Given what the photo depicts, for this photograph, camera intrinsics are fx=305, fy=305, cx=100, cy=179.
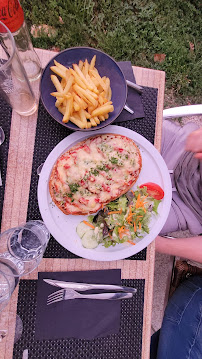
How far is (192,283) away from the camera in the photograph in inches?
A: 103

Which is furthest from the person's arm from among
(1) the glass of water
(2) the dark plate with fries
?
(2) the dark plate with fries

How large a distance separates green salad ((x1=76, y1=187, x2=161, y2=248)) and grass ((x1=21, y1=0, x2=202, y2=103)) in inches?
69.4

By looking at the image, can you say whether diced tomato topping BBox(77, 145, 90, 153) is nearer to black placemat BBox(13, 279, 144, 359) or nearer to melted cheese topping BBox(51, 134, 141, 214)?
melted cheese topping BBox(51, 134, 141, 214)

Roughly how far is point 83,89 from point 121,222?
32.6 inches

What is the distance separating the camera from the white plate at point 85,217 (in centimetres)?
190

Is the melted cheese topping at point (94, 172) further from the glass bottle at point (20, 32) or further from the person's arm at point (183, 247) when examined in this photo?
the person's arm at point (183, 247)

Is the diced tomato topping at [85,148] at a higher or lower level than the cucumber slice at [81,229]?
higher

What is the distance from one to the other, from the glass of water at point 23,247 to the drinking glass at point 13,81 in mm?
725

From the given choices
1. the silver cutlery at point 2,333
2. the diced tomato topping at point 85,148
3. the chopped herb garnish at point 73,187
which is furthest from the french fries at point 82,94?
the silver cutlery at point 2,333

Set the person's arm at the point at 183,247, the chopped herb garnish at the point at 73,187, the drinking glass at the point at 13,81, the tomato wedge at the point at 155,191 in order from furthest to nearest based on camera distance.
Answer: the person's arm at the point at 183,247 → the tomato wedge at the point at 155,191 → the chopped herb garnish at the point at 73,187 → the drinking glass at the point at 13,81

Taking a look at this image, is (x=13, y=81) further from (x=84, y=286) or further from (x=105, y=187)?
(x=84, y=286)

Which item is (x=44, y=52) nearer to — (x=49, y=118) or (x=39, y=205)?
(x=49, y=118)

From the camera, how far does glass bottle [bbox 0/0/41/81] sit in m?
1.52

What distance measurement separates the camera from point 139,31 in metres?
3.16
